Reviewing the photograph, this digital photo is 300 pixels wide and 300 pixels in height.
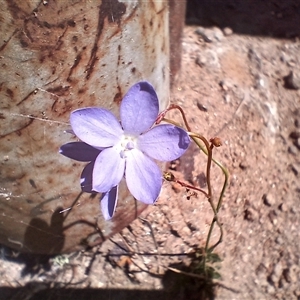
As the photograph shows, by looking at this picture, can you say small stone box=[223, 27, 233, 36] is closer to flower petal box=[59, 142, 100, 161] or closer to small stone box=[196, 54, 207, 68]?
small stone box=[196, 54, 207, 68]

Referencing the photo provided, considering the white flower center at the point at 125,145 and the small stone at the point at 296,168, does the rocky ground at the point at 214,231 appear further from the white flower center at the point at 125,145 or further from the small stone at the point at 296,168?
the white flower center at the point at 125,145

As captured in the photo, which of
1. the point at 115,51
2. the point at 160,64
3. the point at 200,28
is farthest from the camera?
the point at 200,28

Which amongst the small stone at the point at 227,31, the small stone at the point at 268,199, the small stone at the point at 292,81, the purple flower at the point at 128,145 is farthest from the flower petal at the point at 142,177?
the small stone at the point at 227,31

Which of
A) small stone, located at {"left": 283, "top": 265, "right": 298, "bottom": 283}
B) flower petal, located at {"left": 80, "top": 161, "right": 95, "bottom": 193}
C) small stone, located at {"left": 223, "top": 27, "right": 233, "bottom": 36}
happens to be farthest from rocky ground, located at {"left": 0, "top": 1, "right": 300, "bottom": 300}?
flower petal, located at {"left": 80, "top": 161, "right": 95, "bottom": 193}

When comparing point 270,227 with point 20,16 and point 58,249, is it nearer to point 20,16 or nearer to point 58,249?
point 58,249

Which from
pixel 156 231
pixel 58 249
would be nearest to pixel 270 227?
pixel 156 231
